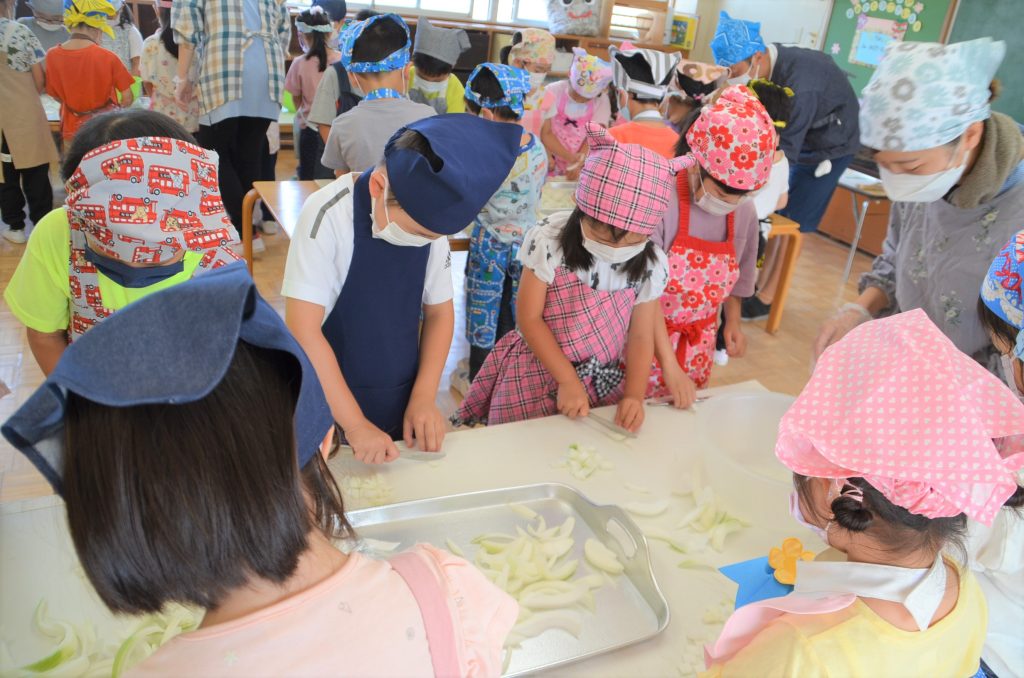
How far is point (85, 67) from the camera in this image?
3.61m

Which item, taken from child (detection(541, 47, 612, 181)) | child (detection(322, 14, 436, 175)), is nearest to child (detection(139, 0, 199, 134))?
child (detection(322, 14, 436, 175))

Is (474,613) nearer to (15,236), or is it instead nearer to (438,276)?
(438,276)

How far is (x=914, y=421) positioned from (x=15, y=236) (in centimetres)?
460

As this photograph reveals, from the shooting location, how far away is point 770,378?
3492 millimetres

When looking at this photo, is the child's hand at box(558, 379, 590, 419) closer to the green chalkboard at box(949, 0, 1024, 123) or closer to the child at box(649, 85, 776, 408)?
the child at box(649, 85, 776, 408)

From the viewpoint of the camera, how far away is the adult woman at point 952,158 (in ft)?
4.78

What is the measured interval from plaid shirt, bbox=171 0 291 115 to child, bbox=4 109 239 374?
238 cm

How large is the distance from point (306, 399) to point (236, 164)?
3.71m

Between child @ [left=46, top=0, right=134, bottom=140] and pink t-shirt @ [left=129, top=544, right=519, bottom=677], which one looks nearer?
pink t-shirt @ [left=129, top=544, right=519, bottom=677]

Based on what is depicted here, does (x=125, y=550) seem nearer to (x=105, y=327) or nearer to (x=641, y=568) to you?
(x=105, y=327)

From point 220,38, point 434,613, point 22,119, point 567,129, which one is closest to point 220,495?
point 434,613

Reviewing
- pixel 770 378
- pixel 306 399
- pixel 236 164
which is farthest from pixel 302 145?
pixel 306 399

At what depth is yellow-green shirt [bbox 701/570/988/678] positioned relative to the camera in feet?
2.52

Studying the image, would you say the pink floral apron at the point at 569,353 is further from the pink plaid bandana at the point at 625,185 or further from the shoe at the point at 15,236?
the shoe at the point at 15,236
